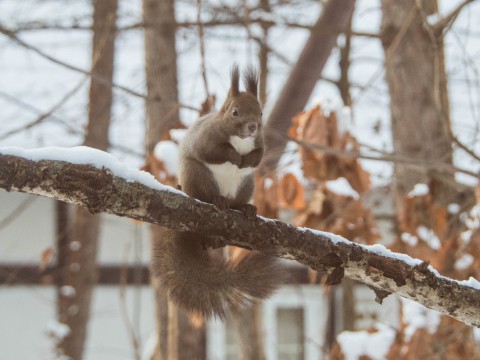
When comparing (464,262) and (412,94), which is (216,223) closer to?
(464,262)

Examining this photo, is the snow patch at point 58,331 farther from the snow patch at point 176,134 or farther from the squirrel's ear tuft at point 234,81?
the squirrel's ear tuft at point 234,81

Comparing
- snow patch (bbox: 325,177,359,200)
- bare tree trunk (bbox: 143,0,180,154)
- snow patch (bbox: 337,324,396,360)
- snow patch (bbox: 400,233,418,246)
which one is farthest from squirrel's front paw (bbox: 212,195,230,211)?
bare tree trunk (bbox: 143,0,180,154)

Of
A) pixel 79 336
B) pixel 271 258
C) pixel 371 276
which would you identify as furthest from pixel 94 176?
pixel 79 336

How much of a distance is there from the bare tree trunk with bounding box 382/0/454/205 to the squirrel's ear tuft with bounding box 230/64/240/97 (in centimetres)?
199

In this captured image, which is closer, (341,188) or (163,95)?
(341,188)

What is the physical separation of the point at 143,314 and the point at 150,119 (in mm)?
5055

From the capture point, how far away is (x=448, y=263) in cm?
334

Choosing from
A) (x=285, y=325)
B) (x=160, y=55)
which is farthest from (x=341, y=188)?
(x=285, y=325)

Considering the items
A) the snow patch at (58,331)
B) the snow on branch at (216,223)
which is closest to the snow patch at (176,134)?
the snow on branch at (216,223)

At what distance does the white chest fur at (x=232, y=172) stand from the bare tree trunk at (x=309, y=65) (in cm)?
115

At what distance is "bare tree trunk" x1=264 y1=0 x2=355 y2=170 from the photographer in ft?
11.9

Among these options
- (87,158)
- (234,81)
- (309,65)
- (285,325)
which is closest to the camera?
(87,158)

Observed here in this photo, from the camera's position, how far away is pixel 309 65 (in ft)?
11.9

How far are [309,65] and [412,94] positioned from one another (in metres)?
1.10
